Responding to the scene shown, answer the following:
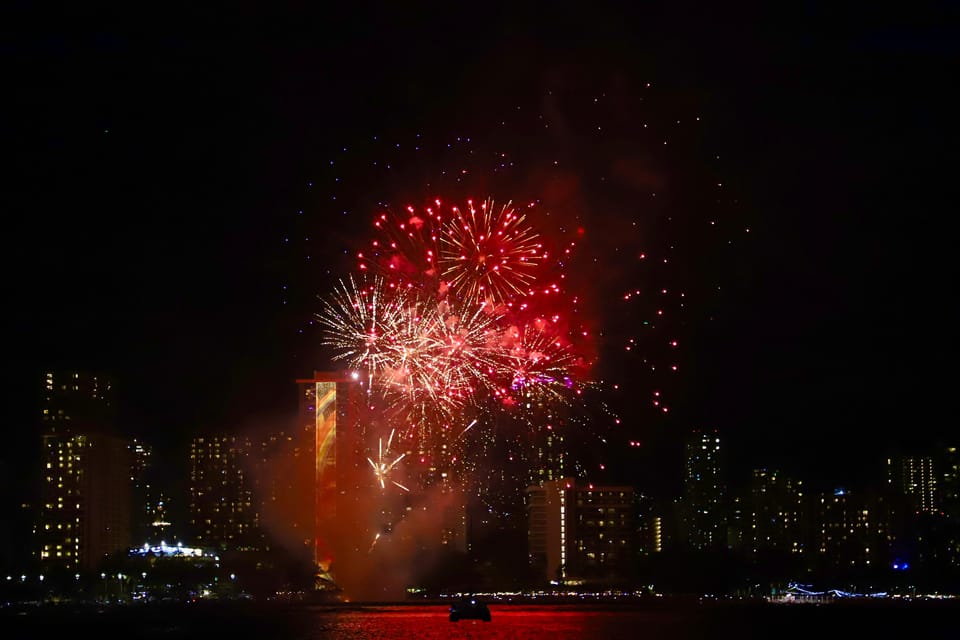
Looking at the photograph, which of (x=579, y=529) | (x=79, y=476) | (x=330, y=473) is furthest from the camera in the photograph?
(x=579, y=529)

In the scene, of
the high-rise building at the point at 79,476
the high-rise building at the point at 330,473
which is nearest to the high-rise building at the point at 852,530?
the high-rise building at the point at 330,473

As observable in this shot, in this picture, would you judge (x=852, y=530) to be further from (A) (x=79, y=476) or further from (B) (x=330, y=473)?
(A) (x=79, y=476)

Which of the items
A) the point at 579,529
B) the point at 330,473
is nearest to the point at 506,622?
the point at 330,473

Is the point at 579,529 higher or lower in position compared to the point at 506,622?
higher

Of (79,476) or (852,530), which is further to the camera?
(852,530)

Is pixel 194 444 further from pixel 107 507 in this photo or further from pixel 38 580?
pixel 38 580

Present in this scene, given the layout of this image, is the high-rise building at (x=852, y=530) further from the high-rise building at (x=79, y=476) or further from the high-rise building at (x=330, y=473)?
the high-rise building at (x=79, y=476)

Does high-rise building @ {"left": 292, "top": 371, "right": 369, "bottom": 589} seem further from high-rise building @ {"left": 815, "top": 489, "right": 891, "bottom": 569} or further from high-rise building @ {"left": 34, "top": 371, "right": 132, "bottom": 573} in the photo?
high-rise building @ {"left": 815, "top": 489, "right": 891, "bottom": 569}

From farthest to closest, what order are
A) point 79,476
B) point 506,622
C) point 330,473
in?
point 79,476 < point 330,473 < point 506,622

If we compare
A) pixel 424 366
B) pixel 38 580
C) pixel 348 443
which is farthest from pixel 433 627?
pixel 38 580
